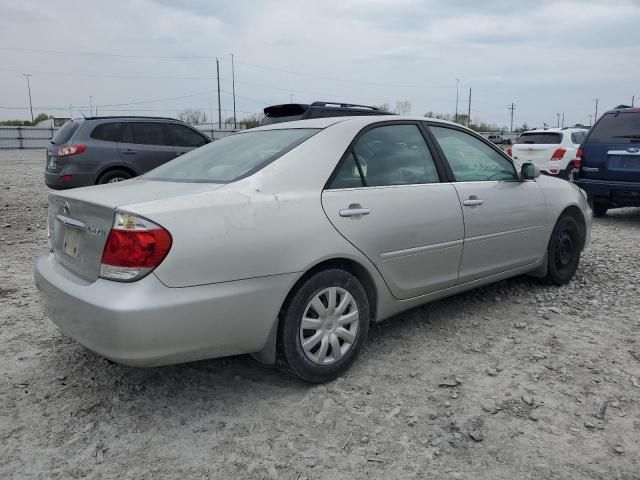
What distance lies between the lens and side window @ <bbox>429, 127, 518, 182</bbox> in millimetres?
3918

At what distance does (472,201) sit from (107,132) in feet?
23.3

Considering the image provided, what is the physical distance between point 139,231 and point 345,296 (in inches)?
47.3

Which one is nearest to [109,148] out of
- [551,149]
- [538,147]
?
[538,147]

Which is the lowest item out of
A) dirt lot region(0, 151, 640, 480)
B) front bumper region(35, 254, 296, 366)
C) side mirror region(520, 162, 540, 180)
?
dirt lot region(0, 151, 640, 480)

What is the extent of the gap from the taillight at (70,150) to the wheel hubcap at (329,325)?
22.9ft

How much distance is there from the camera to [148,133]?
948 cm

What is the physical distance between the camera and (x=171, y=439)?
2.59m

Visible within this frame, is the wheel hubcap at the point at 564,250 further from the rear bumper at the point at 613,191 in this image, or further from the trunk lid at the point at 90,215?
the rear bumper at the point at 613,191

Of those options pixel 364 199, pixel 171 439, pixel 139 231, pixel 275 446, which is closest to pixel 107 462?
pixel 171 439

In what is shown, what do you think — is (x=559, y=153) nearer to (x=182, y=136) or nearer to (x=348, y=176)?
(x=182, y=136)

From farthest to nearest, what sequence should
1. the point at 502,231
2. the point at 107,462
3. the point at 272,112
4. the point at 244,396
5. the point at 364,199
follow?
the point at 272,112
the point at 502,231
the point at 364,199
the point at 244,396
the point at 107,462

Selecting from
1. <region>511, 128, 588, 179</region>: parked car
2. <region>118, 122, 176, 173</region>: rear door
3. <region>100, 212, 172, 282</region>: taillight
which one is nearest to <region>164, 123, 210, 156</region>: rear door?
<region>118, 122, 176, 173</region>: rear door

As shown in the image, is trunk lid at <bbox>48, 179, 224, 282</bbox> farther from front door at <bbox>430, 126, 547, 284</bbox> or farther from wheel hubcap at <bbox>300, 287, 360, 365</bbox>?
front door at <bbox>430, 126, 547, 284</bbox>

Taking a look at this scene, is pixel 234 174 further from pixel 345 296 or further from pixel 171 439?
pixel 171 439
